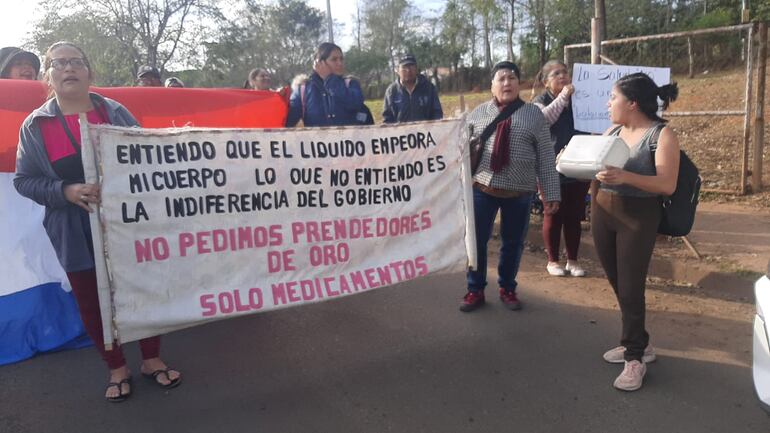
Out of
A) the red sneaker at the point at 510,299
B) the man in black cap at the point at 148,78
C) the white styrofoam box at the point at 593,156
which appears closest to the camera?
the white styrofoam box at the point at 593,156

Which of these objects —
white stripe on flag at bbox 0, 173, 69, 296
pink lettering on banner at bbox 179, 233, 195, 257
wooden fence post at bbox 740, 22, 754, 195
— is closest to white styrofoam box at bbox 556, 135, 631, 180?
pink lettering on banner at bbox 179, 233, 195, 257

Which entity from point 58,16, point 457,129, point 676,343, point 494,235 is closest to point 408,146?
point 457,129

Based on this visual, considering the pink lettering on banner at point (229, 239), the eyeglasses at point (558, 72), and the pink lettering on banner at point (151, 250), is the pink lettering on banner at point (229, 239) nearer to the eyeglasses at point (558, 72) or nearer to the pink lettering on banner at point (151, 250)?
the pink lettering on banner at point (151, 250)

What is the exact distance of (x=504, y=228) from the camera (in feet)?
14.1

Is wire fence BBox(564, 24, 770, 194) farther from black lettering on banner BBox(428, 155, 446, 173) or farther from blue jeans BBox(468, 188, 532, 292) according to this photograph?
black lettering on banner BBox(428, 155, 446, 173)

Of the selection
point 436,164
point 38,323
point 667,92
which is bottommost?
point 38,323

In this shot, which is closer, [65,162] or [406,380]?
[65,162]

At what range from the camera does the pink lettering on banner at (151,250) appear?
3.05 m

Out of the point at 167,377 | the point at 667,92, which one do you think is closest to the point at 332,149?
the point at 167,377

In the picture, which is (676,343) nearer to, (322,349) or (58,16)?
(322,349)

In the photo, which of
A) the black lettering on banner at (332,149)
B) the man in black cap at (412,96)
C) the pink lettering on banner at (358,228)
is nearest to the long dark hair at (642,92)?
the pink lettering on banner at (358,228)

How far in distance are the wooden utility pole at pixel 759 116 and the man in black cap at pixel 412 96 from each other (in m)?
3.80

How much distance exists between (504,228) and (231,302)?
2.09 meters

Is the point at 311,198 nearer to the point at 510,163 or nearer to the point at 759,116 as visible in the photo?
the point at 510,163
